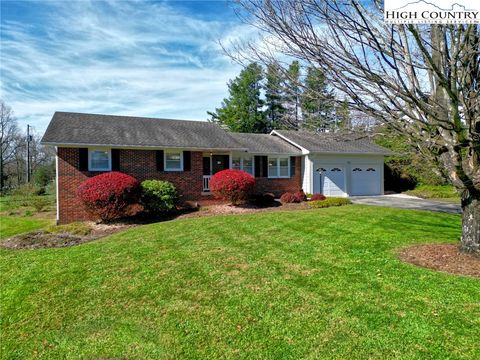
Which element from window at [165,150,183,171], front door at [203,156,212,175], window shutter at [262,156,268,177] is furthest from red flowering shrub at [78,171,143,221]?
window shutter at [262,156,268,177]

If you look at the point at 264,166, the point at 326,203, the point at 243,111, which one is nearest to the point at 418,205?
the point at 326,203

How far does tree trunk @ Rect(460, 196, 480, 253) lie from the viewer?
618 centimetres

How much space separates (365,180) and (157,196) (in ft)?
46.6

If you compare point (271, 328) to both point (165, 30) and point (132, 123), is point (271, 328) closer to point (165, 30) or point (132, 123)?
point (165, 30)

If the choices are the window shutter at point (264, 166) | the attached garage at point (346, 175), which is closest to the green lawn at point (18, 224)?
the window shutter at point (264, 166)

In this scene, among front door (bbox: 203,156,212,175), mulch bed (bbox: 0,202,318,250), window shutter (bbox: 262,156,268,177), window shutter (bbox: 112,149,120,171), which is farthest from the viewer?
window shutter (bbox: 262,156,268,177)

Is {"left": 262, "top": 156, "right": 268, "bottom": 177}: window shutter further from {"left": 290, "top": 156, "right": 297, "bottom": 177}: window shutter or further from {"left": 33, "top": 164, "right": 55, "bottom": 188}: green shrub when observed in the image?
{"left": 33, "top": 164, "right": 55, "bottom": 188}: green shrub

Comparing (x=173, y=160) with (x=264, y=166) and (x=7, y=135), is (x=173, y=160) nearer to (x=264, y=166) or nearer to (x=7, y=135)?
(x=264, y=166)

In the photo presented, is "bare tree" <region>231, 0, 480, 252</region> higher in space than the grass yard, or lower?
higher

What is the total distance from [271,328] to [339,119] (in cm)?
432

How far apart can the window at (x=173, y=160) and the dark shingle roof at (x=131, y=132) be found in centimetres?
47

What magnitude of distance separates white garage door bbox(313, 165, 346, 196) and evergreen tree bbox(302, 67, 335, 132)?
13.7 m

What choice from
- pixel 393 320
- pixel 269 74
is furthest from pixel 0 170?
pixel 393 320

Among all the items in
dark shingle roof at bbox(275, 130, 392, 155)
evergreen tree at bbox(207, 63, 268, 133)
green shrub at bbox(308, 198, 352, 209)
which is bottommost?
green shrub at bbox(308, 198, 352, 209)
